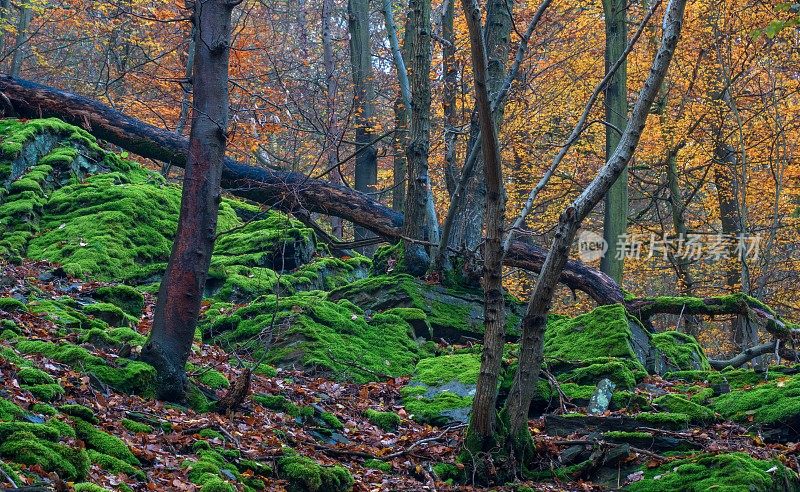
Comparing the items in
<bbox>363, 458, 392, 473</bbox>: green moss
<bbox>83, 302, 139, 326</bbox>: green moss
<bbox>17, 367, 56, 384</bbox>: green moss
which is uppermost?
<bbox>83, 302, 139, 326</bbox>: green moss

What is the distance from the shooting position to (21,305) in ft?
25.0

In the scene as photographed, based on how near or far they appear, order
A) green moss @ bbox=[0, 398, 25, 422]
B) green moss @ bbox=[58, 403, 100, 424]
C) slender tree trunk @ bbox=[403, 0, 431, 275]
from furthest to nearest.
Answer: slender tree trunk @ bbox=[403, 0, 431, 275] < green moss @ bbox=[58, 403, 100, 424] < green moss @ bbox=[0, 398, 25, 422]

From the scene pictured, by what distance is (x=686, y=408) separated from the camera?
283 inches

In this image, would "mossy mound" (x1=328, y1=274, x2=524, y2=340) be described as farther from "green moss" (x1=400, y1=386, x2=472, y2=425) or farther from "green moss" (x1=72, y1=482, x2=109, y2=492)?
"green moss" (x1=72, y1=482, x2=109, y2=492)

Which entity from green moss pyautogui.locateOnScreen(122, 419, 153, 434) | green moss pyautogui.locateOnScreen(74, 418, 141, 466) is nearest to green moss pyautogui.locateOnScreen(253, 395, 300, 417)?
green moss pyautogui.locateOnScreen(122, 419, 153, 434)

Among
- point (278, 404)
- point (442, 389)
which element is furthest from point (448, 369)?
point (278, 404)

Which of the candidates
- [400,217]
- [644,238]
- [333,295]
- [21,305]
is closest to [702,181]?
[644,238]

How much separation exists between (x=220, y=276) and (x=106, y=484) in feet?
23.5

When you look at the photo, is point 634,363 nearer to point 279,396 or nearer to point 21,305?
point 279,396

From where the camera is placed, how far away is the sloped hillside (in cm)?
542

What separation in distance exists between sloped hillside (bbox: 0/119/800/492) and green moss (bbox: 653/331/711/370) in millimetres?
33

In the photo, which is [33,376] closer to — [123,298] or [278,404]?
[278,404]

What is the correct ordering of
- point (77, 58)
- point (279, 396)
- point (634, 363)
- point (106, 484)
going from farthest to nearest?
point (77, 58) → point (634, 363) → point (279, 396) → point (106, 484)

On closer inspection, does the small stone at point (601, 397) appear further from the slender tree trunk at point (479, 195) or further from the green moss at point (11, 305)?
the green moss at point (11, 305)
